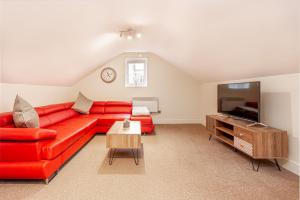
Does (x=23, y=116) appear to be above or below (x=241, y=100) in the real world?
below

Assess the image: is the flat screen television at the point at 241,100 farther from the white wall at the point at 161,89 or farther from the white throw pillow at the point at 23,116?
the white throw pillow at the point at 23,116

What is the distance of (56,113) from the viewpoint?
3705 mm

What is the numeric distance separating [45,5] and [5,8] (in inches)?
15.2

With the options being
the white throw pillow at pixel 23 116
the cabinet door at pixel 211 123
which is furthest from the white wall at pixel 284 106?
the white throw pillow at pixel 23 116

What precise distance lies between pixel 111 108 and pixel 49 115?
71.6 inches

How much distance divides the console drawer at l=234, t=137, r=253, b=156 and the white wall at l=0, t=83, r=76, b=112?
3912mm

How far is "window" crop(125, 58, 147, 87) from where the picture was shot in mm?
5586

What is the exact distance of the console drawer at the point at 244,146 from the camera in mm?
2369

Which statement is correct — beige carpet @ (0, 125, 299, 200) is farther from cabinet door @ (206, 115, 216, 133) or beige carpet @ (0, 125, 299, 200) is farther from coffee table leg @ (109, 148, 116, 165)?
cabinet door @ (206, 115, 216, 133)

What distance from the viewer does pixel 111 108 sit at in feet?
16.4

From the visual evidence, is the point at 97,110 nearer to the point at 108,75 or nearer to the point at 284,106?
the point at 108,75

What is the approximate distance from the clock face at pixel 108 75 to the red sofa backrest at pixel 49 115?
150 cm

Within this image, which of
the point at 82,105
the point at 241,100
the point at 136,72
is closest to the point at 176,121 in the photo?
the point at 136,72

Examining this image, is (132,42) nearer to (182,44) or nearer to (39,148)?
(182,44)
